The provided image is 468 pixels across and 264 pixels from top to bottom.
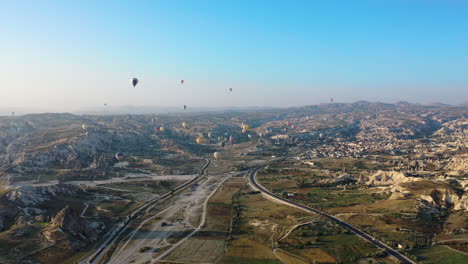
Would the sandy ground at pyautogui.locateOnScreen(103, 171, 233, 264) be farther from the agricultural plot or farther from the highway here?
the highway

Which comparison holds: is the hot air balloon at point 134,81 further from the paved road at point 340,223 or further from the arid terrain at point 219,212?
the paved road at point 340,223

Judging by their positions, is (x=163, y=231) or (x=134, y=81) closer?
(x=163, y=231)

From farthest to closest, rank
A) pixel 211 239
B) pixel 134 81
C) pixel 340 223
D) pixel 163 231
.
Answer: pixel 134 81
pixel 340 223
pixel 163 231
pixel 211 239

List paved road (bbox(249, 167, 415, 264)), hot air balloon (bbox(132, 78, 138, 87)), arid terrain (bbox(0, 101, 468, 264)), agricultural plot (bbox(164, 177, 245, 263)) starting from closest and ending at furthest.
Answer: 1. paved road (bbox(249, 167, 415, 264))
2. agricultural plot (bbox(164, 177, 245, 263))
3. arid terrain (bbox(0, 101, 468, 264))
4. hot air balloon (bbox(132, 78, 138, 87))

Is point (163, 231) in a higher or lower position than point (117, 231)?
lower

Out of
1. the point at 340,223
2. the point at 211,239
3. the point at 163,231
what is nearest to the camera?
the point at 211,239

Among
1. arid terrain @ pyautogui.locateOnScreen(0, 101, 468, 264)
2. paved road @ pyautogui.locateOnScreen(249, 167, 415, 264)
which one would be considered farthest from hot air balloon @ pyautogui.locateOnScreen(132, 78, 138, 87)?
paved road @ pyautogui.locateOnScreen(249, 167, 415, 264)

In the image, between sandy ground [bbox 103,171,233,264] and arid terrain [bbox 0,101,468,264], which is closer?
arid terrain [bbox 0,101,468,264]

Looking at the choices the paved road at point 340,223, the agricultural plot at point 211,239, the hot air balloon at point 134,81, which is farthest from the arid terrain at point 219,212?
the hot air balloon at point 134,81

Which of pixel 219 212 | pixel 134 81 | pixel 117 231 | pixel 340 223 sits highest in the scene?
pixel 134 81

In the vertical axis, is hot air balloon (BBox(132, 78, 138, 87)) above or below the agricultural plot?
above

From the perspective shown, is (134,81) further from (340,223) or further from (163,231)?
(340,223)

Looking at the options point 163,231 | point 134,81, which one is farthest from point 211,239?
point 134,81
